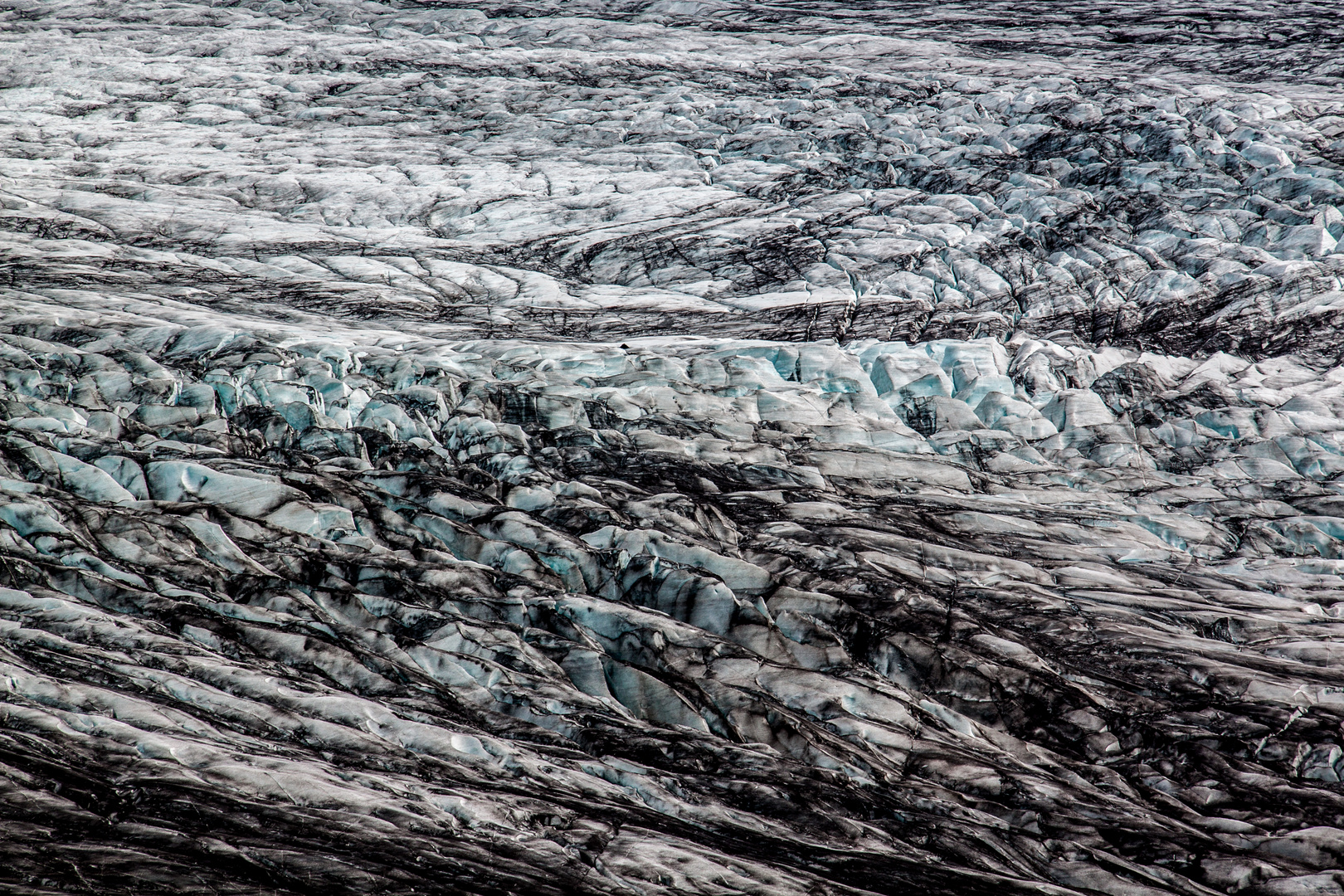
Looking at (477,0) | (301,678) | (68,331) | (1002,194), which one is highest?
(477,0)

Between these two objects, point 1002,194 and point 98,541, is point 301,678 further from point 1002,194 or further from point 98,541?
point 1002,194

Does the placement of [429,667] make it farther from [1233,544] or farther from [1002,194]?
[1002,194]

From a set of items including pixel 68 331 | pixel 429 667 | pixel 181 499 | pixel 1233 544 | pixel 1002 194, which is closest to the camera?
pixel 429 667

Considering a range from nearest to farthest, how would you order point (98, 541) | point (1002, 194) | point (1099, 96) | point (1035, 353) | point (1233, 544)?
point (98, 541)
point (1233, 544)
point (1035, 353)
point (1002, 194)
point (1099, 96)

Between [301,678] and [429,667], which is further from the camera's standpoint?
[429,667]

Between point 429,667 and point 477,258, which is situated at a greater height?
point 477,258

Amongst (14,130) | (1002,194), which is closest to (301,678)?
(1002,194)

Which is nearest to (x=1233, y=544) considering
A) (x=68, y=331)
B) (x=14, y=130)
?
(x=68, y=331)
